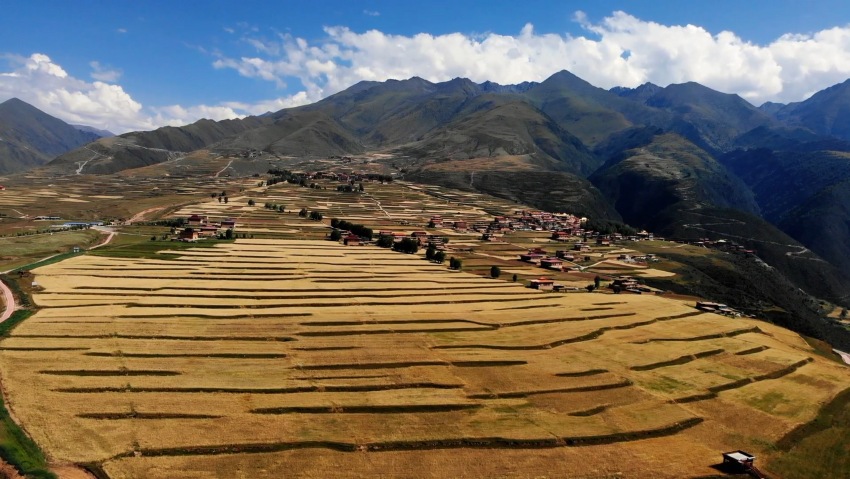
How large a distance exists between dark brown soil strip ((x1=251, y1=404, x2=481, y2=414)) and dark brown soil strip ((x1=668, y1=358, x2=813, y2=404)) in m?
24.4

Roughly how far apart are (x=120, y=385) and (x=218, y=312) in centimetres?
2633

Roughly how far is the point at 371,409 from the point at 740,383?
45.0 m

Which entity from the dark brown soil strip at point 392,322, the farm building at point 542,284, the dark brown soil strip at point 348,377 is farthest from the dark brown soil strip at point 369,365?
the farm building at point 542,284

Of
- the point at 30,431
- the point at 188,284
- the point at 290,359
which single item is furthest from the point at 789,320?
the point at 30,431

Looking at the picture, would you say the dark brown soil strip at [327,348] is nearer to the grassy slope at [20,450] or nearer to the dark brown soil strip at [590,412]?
the dark brown soil strip at [590,412]

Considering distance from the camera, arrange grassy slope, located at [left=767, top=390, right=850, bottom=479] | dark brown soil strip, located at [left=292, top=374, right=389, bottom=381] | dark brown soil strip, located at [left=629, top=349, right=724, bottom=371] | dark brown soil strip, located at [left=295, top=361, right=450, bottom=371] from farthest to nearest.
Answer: dark brown soil strip, located at [left=629, top=349, right=724, bottom=371] → dark brown soil strip, located at [left=295, top=361, right=450, bottom=371] → dark brown soil strip, located at [left=292, top=374, right=389, bottom=381] → grassy slope, located at [left=767, top=390, right=850, bottom=479]

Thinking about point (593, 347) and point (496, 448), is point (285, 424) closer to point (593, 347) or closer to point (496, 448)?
point (496, 448)

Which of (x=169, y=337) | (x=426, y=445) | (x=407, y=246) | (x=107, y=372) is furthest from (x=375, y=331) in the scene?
(x=407, y=246)

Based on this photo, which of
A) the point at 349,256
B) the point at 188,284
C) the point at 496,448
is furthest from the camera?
the point at 349,256

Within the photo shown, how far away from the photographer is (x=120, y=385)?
5203 cm

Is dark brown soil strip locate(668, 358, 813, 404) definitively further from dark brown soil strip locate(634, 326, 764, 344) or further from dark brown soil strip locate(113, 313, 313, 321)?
dark brown soil strip locate(113, 313, 313, 321)

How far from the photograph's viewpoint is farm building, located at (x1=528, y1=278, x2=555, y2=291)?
11688 centimetres

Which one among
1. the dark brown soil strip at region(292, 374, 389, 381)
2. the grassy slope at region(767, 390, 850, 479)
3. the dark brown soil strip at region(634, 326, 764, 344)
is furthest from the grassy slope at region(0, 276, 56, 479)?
the dark brown soil strip at region(634, 326, 764, 344)

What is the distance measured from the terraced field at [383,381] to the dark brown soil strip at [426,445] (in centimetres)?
16
